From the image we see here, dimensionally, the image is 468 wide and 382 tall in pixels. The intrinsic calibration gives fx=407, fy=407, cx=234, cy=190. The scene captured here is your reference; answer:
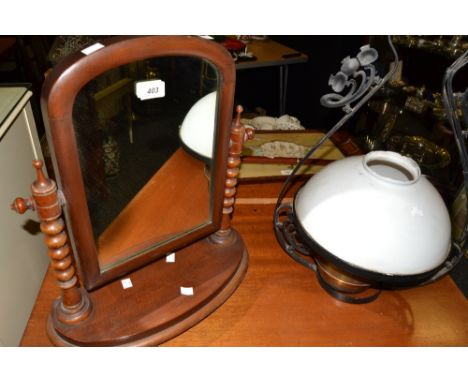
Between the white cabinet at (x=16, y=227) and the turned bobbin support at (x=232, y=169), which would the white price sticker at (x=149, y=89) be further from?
the white cabinet at (x=16, y=227)

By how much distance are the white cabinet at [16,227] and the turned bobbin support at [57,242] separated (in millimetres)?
129

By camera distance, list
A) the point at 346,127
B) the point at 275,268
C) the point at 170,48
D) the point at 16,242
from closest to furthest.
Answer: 1. the point at 170,48
2. the point at 16,242
3. the point at 275,268
4. the point at 346,127

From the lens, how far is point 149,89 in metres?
0.61

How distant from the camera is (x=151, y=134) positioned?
680 millimetres

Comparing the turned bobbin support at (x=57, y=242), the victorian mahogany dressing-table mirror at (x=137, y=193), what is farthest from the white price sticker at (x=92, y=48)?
the turned bobbin support at (x=57, y=242)

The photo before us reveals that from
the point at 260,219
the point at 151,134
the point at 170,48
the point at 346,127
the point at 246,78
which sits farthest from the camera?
the point at 246,78

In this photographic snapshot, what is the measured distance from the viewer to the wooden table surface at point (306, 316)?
78 cm

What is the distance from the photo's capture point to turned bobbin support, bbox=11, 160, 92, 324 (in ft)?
1.82

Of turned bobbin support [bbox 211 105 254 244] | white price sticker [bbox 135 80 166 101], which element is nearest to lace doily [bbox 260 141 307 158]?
turned bobbin support [bbox 211 105 254 244]

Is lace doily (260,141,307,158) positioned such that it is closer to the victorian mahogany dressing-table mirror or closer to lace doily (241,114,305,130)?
lace doily (241,114,305,130)

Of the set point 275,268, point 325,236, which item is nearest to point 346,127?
point 275,268

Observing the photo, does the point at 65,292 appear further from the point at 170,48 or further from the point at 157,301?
the point at 170,48

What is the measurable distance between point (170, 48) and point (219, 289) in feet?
1.57

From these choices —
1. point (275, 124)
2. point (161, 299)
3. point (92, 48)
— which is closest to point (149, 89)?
point (92, 48)
